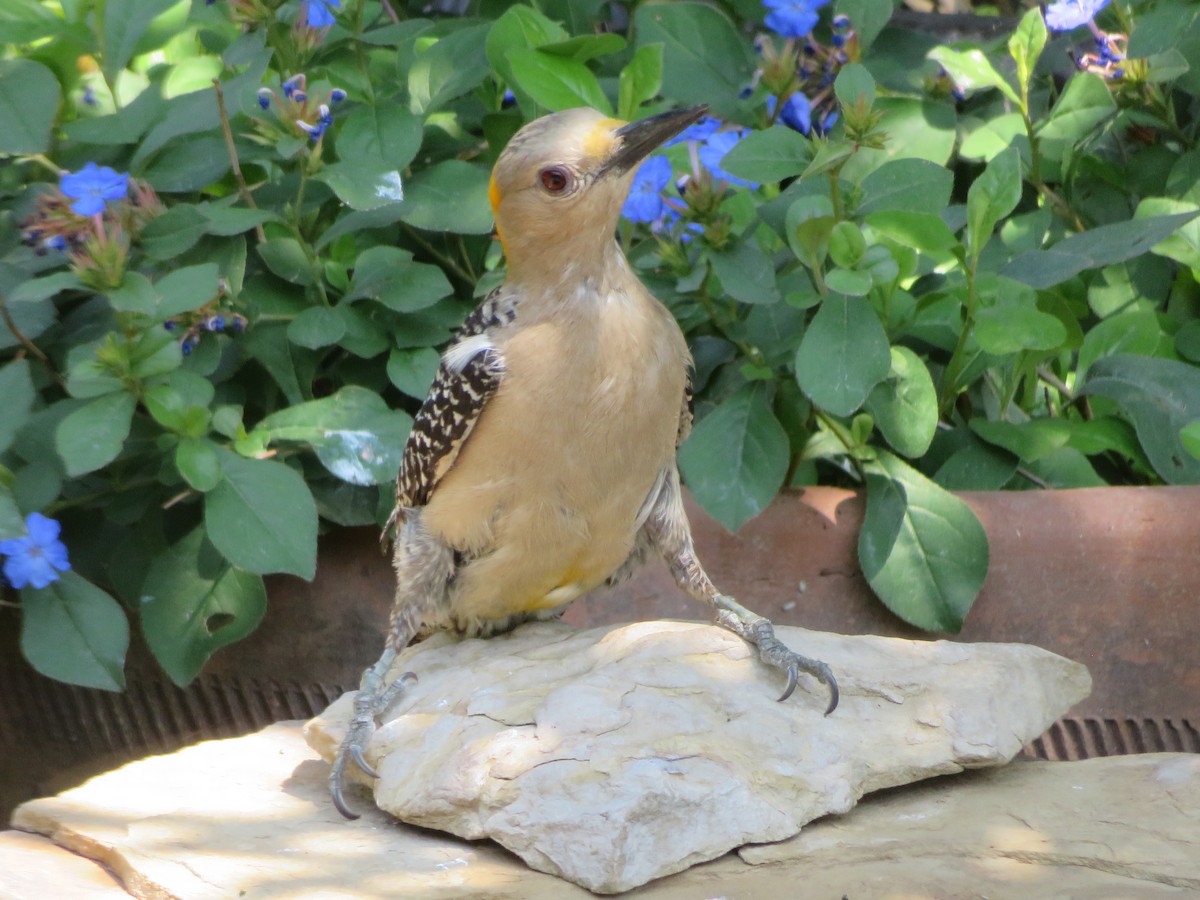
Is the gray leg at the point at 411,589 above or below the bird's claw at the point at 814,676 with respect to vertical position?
above

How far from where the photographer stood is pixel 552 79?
14.4 feet

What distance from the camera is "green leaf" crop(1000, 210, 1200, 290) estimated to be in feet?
13.9

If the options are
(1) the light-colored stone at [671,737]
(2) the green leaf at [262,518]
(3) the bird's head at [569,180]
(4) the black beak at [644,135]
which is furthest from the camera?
(2) the green leaf at [262,518]

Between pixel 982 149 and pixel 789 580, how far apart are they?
1.93 m

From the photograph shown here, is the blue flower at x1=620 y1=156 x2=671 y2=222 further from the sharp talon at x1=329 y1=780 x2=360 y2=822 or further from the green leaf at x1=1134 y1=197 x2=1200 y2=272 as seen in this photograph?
the sharp talon at x1=329 y1=780 x2=360 y2=822

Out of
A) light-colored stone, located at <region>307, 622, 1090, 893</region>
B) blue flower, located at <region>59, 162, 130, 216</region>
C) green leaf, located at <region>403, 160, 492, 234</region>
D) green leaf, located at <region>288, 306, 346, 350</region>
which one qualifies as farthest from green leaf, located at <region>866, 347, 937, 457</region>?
blue flower, located at <region>59, 162, 130, 216</region>

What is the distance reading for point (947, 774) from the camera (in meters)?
3.30

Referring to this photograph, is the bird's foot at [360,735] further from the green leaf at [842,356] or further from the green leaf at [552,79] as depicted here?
the green leaf at [552,79]

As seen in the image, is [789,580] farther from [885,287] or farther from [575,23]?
[575,23]

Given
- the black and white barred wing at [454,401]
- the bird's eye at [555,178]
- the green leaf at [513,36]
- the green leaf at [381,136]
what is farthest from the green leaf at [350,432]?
the green leaf at [513,36]

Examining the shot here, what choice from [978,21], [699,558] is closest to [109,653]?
[699,558]

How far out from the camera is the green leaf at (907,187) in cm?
406

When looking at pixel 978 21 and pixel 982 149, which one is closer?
pixel 982 149

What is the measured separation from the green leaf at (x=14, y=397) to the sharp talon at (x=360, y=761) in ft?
4.84
